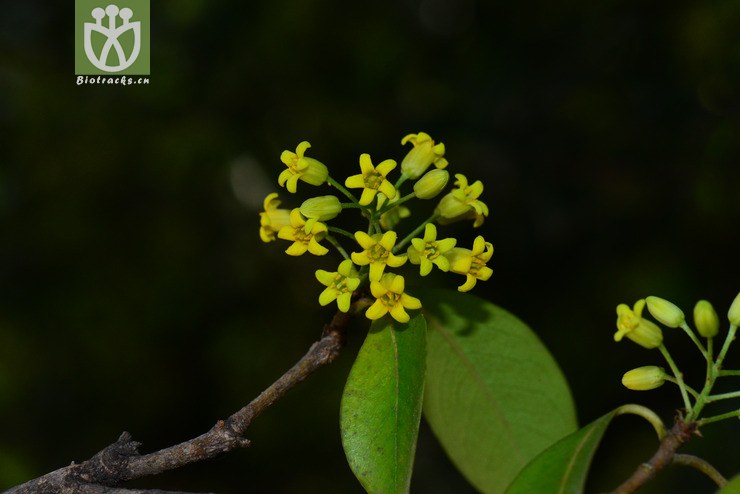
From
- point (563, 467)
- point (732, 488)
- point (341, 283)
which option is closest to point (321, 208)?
point (341, 283)

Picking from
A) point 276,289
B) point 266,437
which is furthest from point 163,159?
point 266,437

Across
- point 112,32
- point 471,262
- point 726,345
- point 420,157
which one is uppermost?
point 112,32

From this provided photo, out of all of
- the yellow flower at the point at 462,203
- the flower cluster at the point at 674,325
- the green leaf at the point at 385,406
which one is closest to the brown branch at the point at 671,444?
the flower cluster at the point at 674,325

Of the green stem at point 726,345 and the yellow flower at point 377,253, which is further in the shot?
the yellow flower at point 377,253

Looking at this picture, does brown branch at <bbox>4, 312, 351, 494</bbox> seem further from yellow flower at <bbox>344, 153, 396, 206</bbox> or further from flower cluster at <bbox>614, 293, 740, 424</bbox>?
flower cluster at <bbox>614, 293, 740, 424</bbox>

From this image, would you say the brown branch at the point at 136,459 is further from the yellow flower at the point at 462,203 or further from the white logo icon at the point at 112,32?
the white logo icon at the point at 112,32

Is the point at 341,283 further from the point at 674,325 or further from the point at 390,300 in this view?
the point at 674,325

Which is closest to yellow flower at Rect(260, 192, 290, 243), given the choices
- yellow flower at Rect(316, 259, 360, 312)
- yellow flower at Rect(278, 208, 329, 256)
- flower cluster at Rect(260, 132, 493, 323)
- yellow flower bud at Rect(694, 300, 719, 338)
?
flower cluster at Rect(260, 132, 493, 323)
